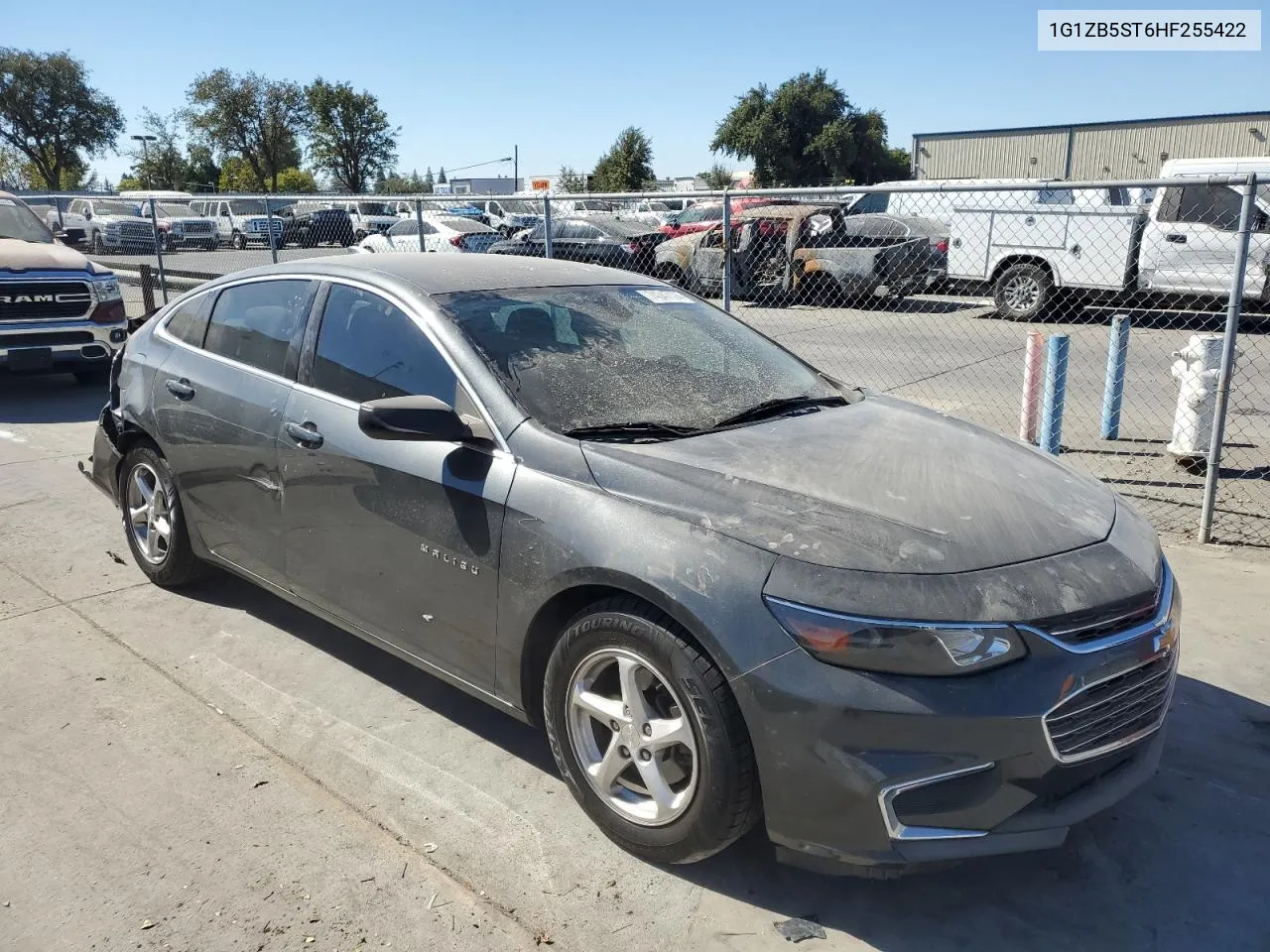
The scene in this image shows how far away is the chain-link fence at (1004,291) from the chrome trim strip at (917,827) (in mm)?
4803

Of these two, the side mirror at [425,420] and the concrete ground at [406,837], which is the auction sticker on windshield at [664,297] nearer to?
the side mirror at [425,420]

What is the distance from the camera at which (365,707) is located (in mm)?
3822

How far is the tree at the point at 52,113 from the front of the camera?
55.6 meters

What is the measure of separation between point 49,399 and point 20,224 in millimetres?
2019

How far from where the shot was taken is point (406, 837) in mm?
3018

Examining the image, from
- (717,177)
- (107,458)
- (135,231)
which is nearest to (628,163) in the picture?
(717,177)

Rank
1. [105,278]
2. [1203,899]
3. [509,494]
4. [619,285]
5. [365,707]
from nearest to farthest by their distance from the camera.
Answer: [1203,899] < [509,494] < [365,707] < [619,285] < [105,278]

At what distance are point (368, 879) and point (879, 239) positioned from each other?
591 inches

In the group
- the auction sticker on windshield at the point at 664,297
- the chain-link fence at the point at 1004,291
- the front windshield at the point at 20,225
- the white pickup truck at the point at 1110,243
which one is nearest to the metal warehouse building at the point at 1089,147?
the chain-link fence at the point at 1004,291

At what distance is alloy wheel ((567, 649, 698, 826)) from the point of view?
2740 millimetres

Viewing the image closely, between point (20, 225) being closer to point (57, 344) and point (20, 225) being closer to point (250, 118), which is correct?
point (57, 344)

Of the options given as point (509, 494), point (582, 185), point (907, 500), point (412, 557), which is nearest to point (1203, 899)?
point (907, 500)

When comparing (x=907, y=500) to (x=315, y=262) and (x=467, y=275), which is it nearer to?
(x=467, y=275)

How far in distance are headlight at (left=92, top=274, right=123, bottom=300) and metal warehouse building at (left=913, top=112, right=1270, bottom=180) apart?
3926 cm
